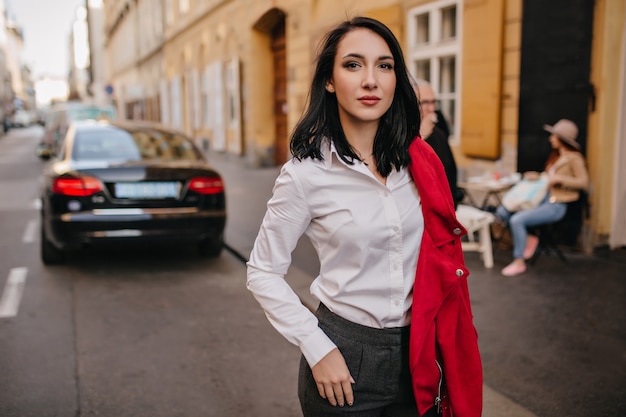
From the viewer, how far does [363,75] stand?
174 centimetres

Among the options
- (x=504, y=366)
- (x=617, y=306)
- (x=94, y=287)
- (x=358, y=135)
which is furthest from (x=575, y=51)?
(x=358, y=135)

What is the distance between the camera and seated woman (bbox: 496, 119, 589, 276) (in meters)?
6.54

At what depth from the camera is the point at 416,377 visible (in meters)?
1.73

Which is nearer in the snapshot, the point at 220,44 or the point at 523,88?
the point at 523,88

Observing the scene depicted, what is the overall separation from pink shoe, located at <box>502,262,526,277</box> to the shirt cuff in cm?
510

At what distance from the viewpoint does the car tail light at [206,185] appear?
689cm

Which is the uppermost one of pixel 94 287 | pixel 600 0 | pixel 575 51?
pixel 600 0

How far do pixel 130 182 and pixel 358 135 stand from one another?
519cm

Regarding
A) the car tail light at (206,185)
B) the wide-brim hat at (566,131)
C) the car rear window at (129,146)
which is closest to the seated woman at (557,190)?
the wide-brim hat at (566,131)

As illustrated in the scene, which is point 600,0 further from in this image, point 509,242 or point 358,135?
point 358,135

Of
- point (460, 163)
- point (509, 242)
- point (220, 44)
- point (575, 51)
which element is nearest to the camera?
point (575, 51)

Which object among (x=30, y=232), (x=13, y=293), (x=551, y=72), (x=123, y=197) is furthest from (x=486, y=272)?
(x=30, y=232)

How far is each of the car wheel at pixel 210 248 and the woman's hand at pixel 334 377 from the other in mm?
5888

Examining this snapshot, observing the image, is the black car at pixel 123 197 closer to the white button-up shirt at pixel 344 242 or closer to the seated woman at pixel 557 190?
the seated woman at pixel 557 190
